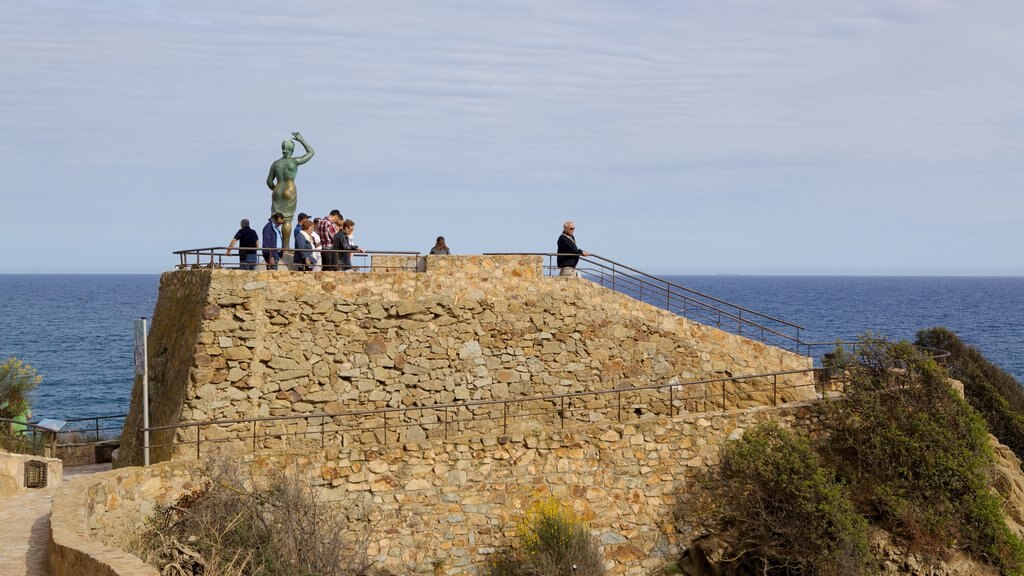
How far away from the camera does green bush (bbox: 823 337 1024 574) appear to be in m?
17.7

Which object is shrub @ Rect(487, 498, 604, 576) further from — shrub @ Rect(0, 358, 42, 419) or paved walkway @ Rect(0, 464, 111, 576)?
shrub @ Rect(0, 358, 42, 419)

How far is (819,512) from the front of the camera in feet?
56.1

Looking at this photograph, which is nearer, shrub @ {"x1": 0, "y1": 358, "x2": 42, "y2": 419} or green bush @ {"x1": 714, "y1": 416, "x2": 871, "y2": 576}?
green bush @ {"x1": 714, "y1": 416, "x2": 871, "y2": 576}

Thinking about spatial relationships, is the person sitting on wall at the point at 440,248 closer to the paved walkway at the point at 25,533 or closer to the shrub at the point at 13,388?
the paved walkway at the point at 25,533

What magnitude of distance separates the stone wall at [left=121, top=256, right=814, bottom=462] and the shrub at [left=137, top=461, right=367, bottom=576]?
228cm

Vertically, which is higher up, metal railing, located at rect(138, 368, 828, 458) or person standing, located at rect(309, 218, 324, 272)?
person standing, located at rect(309, 218, 324, 272)

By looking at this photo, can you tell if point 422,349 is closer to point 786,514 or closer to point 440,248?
point 440,248

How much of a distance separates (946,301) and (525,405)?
11045 cm

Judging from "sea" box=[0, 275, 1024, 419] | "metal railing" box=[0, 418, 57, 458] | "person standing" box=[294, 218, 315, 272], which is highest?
"person standing" box=[294, 218, 315, 272]

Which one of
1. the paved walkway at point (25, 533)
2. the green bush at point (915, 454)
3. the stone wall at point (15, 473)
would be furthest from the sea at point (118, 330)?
the paved walkway at point (25, 533)

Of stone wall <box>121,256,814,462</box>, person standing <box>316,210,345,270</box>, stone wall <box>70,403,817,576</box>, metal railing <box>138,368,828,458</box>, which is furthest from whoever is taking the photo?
person standing <box>316,210,345,270</box>

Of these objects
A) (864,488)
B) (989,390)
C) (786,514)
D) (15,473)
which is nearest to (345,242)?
(15,473)

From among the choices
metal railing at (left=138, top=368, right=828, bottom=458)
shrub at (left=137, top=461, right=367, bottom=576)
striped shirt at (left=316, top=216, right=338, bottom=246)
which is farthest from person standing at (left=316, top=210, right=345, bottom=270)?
shrub at (left=137, top=461, right=367, bottom=576)

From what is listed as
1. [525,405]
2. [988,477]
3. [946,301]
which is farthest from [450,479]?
[946,301]
